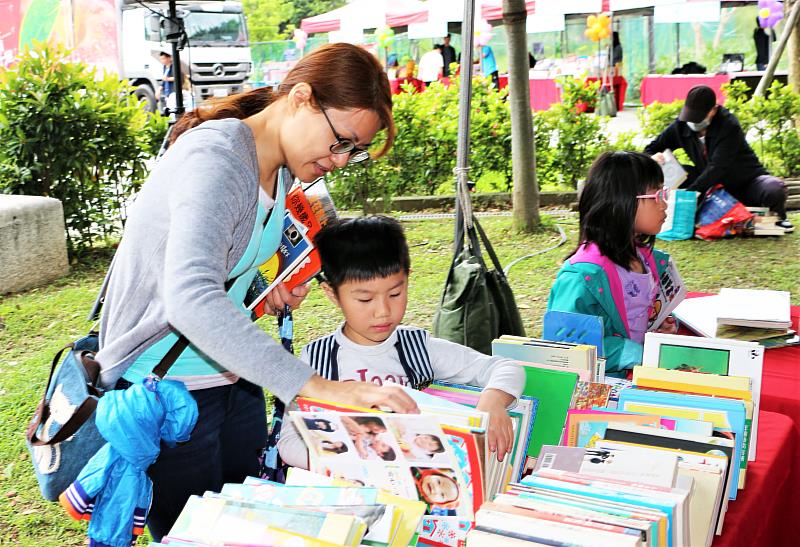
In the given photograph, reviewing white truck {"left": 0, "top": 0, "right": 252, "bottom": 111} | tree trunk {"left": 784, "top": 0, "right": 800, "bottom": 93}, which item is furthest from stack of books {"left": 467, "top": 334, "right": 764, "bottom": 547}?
white truck {"left": 0, "top": 0, "right": 252, "bottom": 111}

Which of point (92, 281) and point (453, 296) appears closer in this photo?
point (453, 296)

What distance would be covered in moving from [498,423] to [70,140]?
5.60 metres

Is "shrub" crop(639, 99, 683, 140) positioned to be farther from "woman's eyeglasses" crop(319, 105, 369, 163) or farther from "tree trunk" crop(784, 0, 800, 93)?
"woman's eyeglasses" crop(319, 105, 369, 163)

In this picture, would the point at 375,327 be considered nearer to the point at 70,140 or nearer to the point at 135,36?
the point at 70,140

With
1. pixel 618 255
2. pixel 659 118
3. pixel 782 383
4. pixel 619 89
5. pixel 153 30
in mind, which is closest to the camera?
pixel 782 383

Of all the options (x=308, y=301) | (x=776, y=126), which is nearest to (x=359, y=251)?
(x=308, y=301)

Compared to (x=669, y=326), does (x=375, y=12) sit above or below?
above

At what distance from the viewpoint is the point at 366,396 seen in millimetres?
1463

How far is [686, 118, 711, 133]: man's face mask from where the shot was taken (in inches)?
273

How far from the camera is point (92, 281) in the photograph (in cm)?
623

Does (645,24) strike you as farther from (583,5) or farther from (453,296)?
(453,296)

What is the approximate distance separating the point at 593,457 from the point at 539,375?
34 cm

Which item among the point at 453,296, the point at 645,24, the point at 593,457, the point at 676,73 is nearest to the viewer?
the point at 593,457

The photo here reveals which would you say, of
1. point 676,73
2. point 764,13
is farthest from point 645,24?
point 764,13
